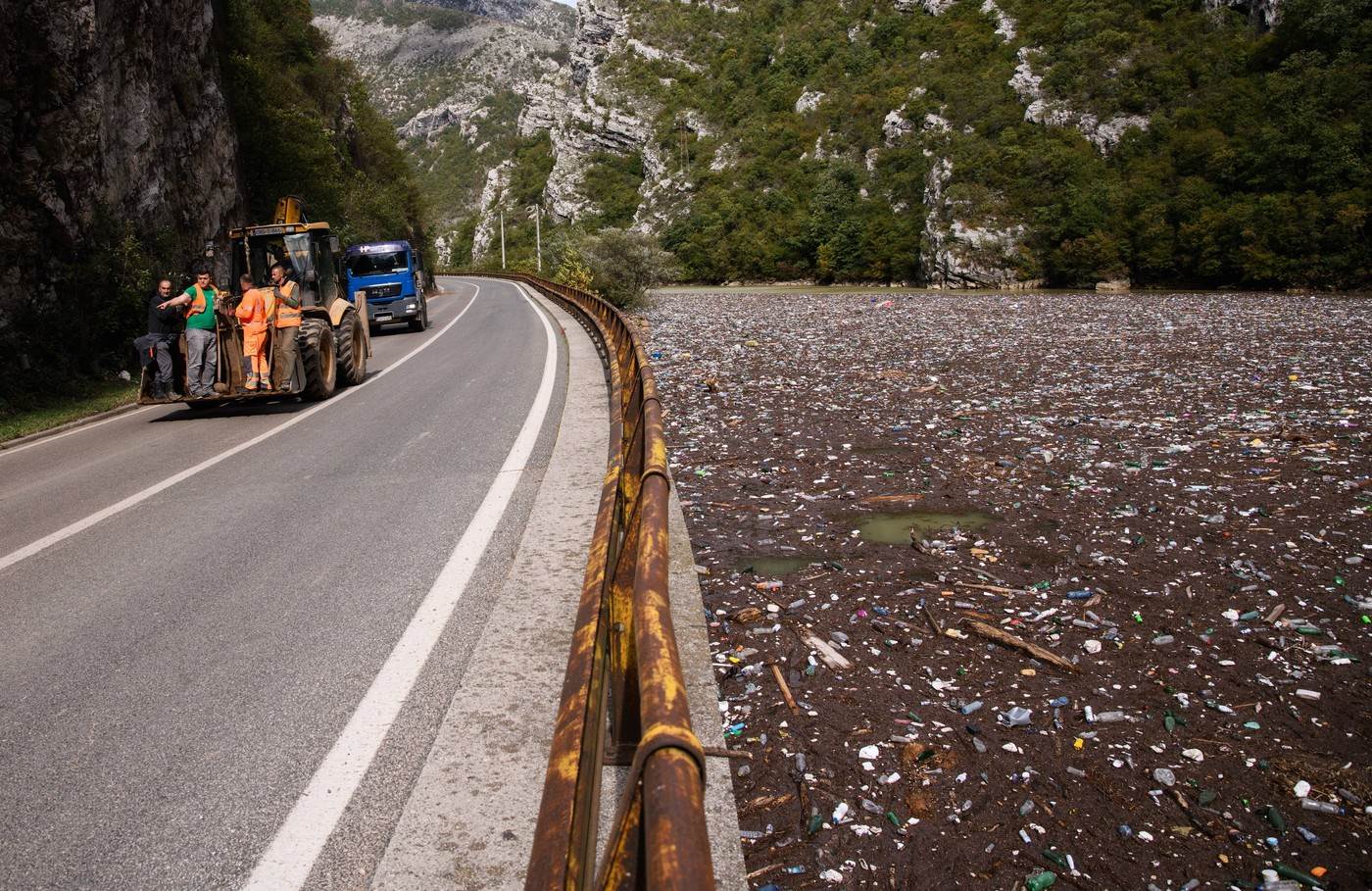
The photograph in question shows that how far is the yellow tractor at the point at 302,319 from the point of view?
11.4 m

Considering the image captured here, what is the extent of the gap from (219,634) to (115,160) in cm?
1832

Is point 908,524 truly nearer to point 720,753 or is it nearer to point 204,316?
point 720,753

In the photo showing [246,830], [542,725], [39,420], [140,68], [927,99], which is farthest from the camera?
[927,99]

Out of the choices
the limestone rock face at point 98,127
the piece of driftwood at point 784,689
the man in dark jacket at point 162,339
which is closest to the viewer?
the piece of driftwood at point 784,689

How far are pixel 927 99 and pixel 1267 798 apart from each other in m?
90.9

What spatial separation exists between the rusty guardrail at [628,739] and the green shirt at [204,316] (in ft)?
31.9

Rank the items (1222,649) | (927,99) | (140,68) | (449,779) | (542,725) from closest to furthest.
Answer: (449,779) → (542,725) → (1222,649) → (140,68) → (927,99)

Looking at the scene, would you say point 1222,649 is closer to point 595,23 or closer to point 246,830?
point 246,830

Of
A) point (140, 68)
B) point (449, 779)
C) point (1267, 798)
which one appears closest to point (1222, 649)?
point (1267, 798)

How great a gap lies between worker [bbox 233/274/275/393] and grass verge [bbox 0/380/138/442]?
11.2 feet

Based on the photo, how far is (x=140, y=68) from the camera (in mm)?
19531

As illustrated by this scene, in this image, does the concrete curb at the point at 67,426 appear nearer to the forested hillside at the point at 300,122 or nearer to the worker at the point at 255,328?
the worker at the point at 255,328

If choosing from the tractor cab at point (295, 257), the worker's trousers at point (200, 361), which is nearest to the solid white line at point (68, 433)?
the worker's trousers at point (200, 361)

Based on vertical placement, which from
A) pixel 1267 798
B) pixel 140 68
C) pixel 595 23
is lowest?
pixel 1267 798
